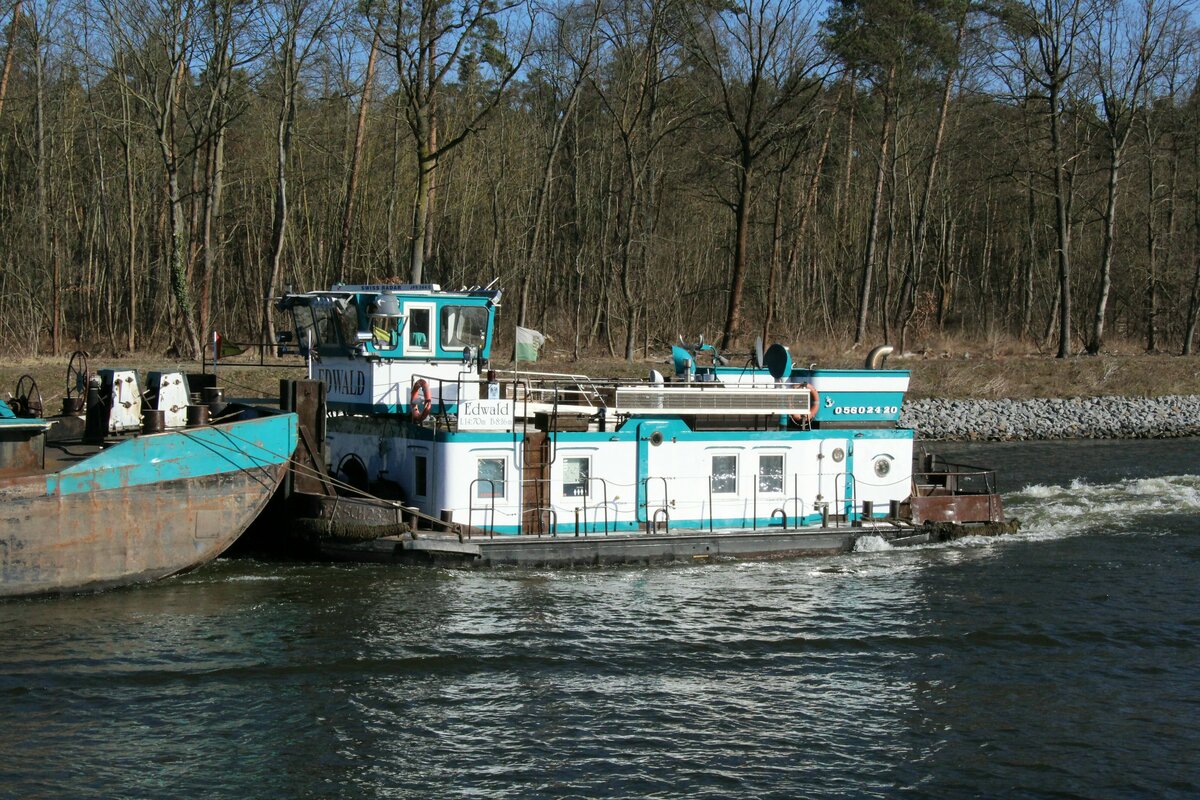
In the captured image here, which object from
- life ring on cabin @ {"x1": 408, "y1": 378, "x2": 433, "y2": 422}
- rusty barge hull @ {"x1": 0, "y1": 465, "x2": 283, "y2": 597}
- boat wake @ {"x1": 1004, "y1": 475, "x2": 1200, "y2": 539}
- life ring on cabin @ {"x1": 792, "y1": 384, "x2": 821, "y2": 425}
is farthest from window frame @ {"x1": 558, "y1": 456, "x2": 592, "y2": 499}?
boat wake @ {"x1": 1004, "y1": 475, "x2": 1200, "y2": 539}

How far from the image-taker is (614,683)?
15750 mm

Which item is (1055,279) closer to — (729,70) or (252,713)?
(729,70)

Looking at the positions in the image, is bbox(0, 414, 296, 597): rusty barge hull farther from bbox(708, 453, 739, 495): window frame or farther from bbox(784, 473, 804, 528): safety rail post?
bbox(784, 473, 804, 528): safety rail post

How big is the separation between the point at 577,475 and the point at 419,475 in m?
2.90

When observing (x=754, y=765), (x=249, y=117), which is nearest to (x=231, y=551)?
(x=754, y=765)

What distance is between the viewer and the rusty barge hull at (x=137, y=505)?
17.9 meters

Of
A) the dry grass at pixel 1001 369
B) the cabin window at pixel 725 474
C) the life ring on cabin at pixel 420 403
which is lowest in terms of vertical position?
the cabin window at pixel 725 474

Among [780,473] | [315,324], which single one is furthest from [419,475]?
[780,473]

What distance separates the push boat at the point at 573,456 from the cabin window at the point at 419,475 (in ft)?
0.10

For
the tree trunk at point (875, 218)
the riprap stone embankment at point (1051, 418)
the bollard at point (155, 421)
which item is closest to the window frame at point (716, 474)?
the bollard at point (155, 421)

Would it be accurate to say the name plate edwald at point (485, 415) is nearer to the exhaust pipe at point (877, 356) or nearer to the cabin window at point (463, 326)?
the cabin window at point (463, 326)

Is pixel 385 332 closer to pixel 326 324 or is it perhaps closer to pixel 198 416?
pixel 326 324

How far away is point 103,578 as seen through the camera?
1877 cm

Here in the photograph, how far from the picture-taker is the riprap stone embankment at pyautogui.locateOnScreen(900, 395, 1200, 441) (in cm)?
4431
